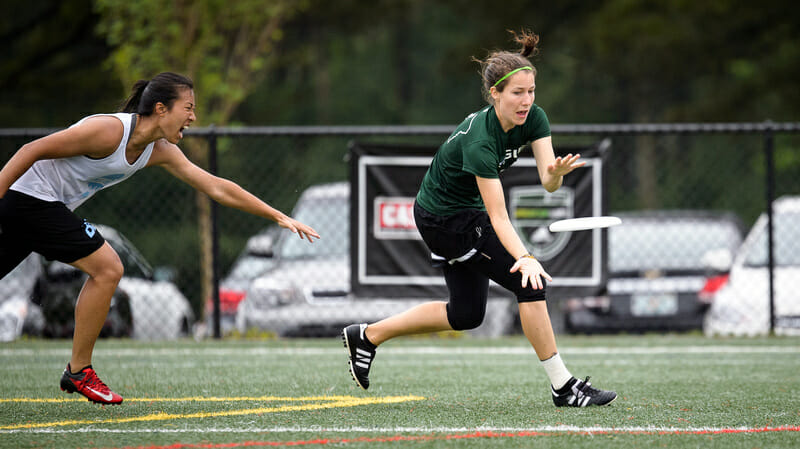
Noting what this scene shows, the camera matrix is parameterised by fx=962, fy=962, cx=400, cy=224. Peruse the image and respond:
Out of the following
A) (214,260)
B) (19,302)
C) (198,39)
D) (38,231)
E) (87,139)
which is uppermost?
(198,39)

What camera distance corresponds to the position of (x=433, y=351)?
8141 millimetres

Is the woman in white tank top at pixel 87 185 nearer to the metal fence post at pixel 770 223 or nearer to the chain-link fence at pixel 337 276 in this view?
the chain-link fence at pixel 337 276

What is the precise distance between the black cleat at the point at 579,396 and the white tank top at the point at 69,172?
2.43 metres

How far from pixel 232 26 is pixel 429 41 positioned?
65.1 ft

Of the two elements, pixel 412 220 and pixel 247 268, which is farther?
pixel 247 268

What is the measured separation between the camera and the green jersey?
4.54 m

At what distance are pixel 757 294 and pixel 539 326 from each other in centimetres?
556

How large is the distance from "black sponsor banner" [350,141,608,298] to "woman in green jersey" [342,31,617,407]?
11.8ft

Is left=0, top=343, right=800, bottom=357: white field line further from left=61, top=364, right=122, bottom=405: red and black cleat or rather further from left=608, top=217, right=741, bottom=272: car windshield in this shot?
left=61, top=364, right=122, bottom=405: red and black cleat

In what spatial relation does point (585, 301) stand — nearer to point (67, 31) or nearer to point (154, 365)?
point (154, 365)

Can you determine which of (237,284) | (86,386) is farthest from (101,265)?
(237,284)

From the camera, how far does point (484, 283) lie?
5.09 metres

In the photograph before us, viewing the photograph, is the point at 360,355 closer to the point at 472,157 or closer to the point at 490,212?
the point at 490,212

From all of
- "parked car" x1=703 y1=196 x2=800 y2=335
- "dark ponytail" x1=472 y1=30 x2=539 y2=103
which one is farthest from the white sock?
"parked car" x1=703 y1=196 x2=800 y2=335
